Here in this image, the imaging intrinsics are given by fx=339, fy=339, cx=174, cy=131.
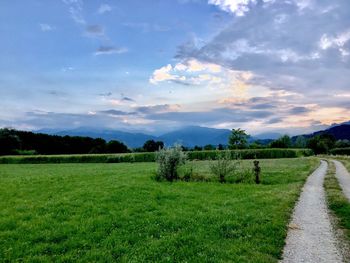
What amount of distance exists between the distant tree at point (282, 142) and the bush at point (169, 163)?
113583mm

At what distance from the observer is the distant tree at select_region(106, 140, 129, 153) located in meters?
137

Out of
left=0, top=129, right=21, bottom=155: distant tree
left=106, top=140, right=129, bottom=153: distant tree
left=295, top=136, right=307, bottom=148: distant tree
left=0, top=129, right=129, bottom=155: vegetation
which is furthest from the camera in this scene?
left=295, top=136, right=307, bottom=148: distant tree

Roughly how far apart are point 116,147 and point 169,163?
107m

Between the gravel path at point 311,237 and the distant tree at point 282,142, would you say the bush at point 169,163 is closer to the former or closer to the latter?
the gravel path at point 311,237

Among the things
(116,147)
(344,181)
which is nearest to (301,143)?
(116,147)

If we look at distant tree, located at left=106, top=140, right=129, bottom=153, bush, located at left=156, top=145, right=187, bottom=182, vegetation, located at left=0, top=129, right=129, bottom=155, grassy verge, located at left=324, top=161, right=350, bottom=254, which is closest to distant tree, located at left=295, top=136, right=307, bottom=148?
distant tree, located at left=106, top=140, right=129, bottom=153

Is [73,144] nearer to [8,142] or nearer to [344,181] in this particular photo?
[8,142]

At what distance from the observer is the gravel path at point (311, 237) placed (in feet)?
34.7

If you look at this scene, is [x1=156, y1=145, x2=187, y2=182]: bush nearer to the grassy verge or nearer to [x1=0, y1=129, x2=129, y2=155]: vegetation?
the grassy verge

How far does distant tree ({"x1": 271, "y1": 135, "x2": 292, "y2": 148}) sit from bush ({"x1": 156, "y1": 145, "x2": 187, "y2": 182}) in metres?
114

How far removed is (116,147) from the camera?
13825cm

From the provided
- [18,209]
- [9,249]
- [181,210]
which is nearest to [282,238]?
[181,210]

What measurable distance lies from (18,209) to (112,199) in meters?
4.92

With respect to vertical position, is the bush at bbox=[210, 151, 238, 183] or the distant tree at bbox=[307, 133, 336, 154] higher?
the distant tree at bbox=[307, 133, 336, 154]
